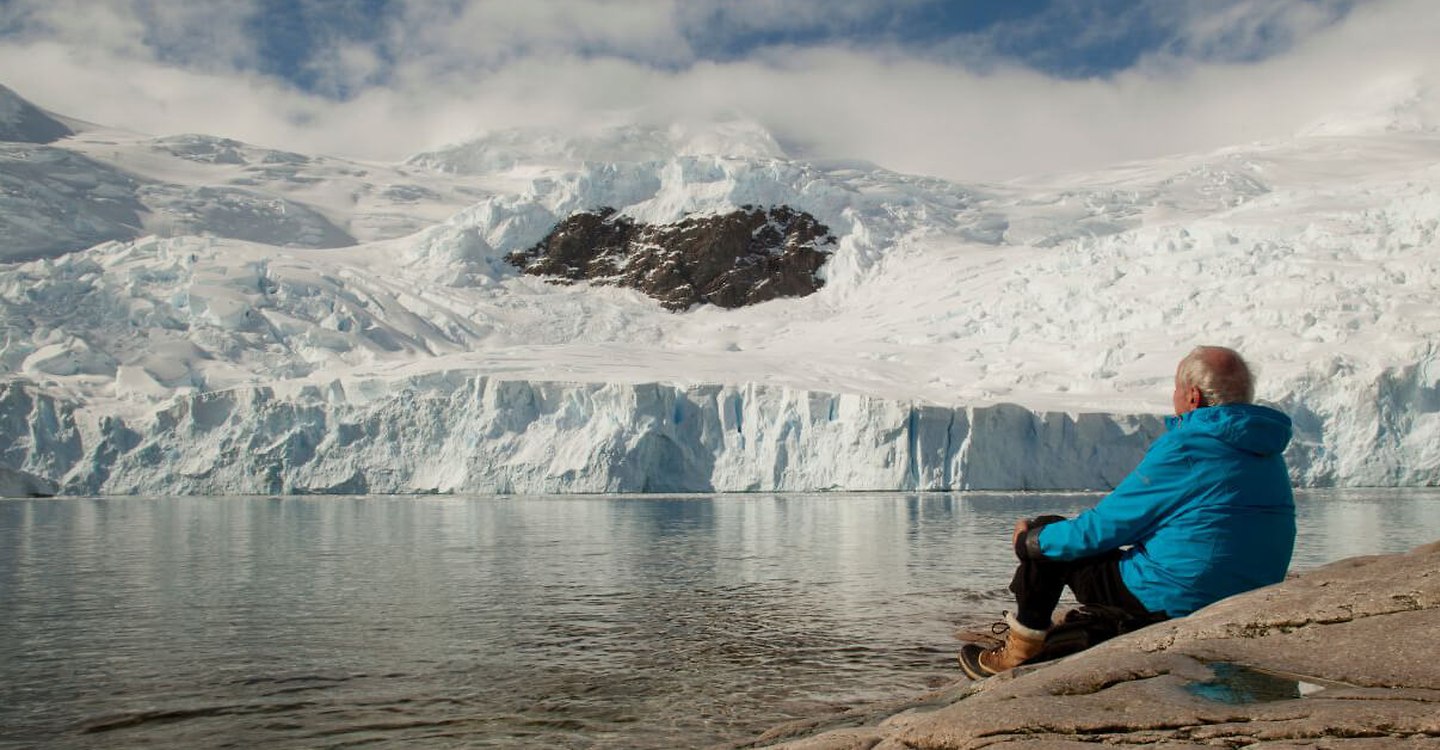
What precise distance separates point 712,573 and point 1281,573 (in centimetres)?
782

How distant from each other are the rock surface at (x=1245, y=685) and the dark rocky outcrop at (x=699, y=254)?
52473mm

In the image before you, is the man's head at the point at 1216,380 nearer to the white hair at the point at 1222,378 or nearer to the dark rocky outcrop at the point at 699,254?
the white hair at the point at 1222,378

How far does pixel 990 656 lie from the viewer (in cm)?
331

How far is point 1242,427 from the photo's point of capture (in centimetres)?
288

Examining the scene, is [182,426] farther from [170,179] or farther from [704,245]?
[170,179]

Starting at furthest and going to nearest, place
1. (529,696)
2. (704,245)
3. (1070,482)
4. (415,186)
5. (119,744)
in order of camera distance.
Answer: (415,186), (704,245), (1070,482), (529,696), (119,744)

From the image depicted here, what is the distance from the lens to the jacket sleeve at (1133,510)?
2.93m

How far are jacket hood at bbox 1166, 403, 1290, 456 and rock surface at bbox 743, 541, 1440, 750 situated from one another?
1.19 feet

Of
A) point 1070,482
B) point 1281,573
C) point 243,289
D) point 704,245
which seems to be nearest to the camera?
point 1281,573

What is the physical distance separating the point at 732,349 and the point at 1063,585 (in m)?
43.9

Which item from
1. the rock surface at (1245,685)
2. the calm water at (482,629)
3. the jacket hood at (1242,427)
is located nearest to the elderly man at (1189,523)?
the jacket hood at (1242,427)

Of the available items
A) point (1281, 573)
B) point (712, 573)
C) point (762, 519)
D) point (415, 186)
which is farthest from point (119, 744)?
point (415, 186)

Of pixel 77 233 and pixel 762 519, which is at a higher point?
pixel 77 233

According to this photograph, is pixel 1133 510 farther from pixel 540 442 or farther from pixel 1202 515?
pixel 540 442
